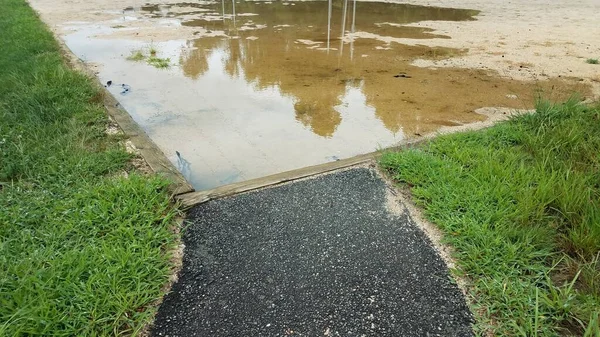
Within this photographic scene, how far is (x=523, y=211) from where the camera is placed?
251 centimetres

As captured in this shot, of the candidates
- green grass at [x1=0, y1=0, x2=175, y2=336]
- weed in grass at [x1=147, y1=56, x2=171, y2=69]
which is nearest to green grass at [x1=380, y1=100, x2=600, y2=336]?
green grass at [x1=0, y1=0, x2=175, y2=336]

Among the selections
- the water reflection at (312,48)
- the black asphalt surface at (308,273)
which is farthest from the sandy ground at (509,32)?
the black asphalt surface at (308,273)

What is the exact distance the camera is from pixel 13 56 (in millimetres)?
5715

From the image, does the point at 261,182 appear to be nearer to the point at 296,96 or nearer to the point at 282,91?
the point at 296,96

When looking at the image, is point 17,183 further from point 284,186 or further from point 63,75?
point 63,75

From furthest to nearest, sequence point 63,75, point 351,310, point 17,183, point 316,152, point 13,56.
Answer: point 13,56, point 63,75, point 316,152, point 17,183, point 351,310

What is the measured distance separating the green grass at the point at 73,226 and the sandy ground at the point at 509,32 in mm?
4639

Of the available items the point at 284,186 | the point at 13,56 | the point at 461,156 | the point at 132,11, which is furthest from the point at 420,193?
the point at 132,11

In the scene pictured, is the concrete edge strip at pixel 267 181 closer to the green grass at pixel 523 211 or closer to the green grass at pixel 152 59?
the green grass at pixel 523 211

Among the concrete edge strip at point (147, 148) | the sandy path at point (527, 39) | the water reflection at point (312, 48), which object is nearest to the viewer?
the concrete edge strip at point (147, 148)

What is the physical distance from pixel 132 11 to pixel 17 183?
29.7 feet

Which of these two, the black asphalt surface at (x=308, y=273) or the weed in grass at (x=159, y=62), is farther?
the weed in grass at (x=159, y=62)

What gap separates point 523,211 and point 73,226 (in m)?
2.69

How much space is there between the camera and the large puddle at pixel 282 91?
3.87 meters
